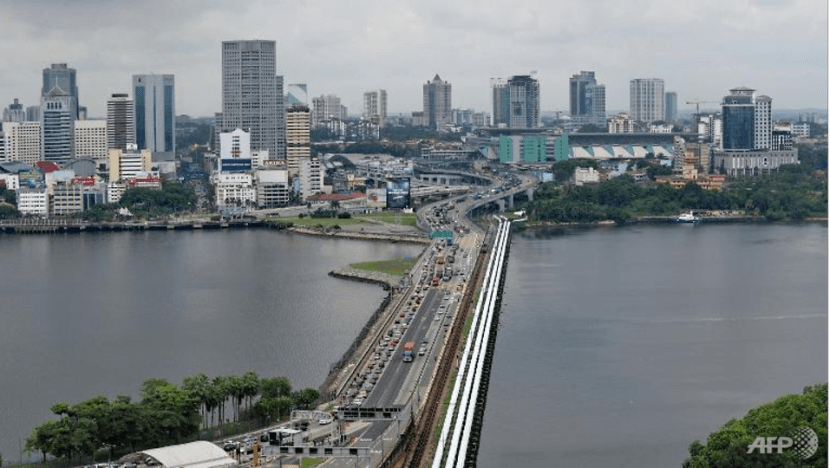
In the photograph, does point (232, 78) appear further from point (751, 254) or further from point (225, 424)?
point (225, 424)

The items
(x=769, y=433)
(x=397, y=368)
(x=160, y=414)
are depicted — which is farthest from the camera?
(x=397, y=368)

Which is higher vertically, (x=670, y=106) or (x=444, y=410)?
(x=670, y=106)

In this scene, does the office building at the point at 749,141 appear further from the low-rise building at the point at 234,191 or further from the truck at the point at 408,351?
the truck at the point at 408,351

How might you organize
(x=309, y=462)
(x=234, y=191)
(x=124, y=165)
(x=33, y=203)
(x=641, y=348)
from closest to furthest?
(x=309, y=462) → (x=641, y=348) → (x=33, y=203) → (x=234, y=191) → (x=124, y=165)

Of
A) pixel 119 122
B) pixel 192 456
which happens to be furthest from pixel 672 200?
pixel 192 456

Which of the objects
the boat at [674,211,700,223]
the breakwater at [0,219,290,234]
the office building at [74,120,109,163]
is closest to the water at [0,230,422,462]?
the breakwater at [0,219,290,234]

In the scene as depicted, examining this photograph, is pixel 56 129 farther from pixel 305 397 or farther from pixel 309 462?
pixel 309 462

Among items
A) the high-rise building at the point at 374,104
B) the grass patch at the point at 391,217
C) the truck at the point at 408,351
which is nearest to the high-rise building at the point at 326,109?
the high-rise building at the point at 374,104

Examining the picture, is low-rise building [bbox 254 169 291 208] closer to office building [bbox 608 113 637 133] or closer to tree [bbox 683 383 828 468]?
office building [bbox 608 113 637 133]
